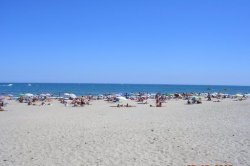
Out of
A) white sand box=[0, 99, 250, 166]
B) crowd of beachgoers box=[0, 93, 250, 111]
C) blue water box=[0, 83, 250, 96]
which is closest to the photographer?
white sand box=[0, 99, 250, 166]

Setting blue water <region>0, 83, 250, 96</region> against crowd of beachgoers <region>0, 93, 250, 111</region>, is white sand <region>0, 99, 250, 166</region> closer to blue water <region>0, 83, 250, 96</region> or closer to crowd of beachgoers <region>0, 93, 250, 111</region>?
crowd of beachgoers <region>0, 93, 250, 111</region>

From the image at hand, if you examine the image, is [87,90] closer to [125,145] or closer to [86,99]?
[86,99]

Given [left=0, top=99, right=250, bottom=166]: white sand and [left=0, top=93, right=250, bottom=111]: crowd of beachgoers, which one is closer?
[left=0, top=99, right=250, bottom=166]: white sand

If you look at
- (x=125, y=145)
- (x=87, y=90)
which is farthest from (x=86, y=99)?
(x=87, y=90)

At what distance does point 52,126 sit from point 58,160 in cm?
635

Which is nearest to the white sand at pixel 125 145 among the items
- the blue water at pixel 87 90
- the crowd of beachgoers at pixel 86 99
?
the crowd of beachgoers at pixel 86 99

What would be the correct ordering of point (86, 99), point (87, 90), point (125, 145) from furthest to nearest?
point (87, 90) → point (86, 99) → point (125, 145)

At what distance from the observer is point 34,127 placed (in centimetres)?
1443

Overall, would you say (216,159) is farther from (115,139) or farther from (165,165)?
(115,139)

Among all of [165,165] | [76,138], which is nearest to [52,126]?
[76,138]

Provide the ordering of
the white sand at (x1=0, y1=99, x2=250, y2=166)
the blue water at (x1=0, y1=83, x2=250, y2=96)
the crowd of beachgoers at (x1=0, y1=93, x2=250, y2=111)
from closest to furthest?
the white sand at (x1=0, y1=99, x2=250, y2=166) < the crowd of beachgoers at (x1=0, y1=93, x2=250, y2=111) < the blue water at (x1=0, y1=83, x2=250, y2=96)

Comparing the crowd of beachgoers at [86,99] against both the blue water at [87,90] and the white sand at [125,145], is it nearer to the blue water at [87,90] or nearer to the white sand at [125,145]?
the white sand at [125,145]

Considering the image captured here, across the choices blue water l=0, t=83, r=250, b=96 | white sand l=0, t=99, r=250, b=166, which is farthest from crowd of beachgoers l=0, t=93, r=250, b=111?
blue water l=0, t=83, r=250, b=96

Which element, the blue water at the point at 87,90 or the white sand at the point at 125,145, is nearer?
the white sand at the point at 125,145
